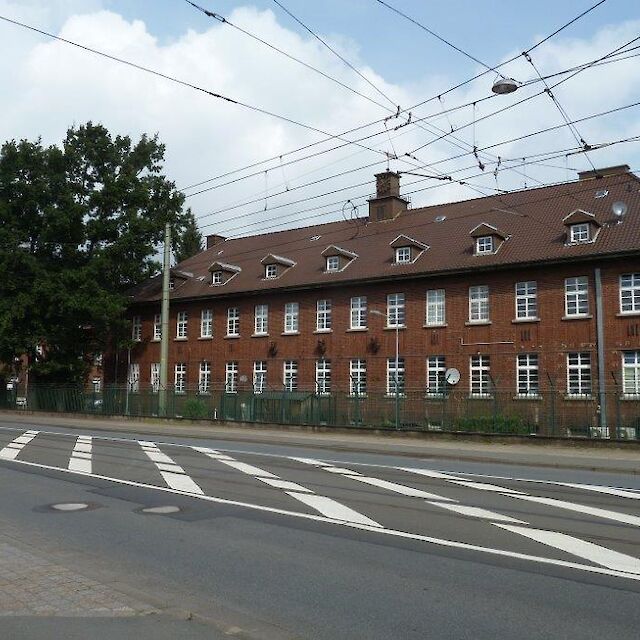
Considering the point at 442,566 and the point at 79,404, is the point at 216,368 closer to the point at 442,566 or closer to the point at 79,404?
the point at 79,404

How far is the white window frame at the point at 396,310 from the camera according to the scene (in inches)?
1446

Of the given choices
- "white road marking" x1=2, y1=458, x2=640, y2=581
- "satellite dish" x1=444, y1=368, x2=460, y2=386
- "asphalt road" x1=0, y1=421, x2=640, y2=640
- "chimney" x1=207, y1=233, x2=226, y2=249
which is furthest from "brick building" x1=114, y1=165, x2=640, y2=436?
"white road marking" x1=2, y1=458, x2=640, y2=581

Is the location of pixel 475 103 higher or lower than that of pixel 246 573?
higher

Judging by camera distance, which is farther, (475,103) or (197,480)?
(475,103)

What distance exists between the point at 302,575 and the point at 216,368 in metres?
38.2

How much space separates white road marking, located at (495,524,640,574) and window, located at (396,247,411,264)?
94.7ft

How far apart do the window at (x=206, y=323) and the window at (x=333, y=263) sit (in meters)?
8.93

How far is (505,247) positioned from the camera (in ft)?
112

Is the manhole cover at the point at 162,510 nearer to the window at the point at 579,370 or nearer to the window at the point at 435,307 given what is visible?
the window at the point at 579,370

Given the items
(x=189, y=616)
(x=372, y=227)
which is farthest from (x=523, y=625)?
(x=372, y=227)

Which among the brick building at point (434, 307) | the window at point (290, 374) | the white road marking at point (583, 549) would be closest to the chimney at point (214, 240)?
the brick building at point (434, 307)

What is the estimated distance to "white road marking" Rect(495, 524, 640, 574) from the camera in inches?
274

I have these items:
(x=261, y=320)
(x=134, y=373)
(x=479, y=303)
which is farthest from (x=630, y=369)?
(x=134, y=373)

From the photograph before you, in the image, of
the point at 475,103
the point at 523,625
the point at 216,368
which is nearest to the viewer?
the point at 523,625
